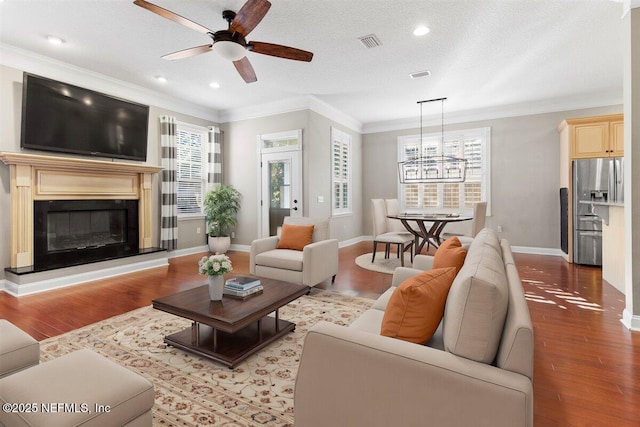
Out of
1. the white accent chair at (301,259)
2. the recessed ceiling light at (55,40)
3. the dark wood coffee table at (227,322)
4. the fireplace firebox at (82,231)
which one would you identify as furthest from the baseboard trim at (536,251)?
the recessed ceiling light at (55,40)

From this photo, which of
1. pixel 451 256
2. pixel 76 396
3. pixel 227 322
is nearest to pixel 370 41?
pixel 451 256

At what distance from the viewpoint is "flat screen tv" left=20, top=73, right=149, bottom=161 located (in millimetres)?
3971

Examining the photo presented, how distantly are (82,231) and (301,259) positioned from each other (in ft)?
11.1

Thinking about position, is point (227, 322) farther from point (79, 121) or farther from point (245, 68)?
point (79, 121)

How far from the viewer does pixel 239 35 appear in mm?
2904

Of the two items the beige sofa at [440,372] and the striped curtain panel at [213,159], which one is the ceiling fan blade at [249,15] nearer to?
the beige sofa at [440,372]

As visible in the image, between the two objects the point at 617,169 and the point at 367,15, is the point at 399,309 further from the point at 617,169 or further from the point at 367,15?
the point at 617,169

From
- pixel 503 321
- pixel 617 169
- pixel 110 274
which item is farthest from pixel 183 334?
pixel 617 169

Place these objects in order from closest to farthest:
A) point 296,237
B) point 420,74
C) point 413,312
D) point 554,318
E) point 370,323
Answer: point 413,312 < point 370,323 < point 554,318 < point 296,237 < point 420,74

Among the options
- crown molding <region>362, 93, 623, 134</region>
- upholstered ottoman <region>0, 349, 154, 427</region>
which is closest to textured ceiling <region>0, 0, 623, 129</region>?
crown molding <region>362, 93, 623, 134</region>

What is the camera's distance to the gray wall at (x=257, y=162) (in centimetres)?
593

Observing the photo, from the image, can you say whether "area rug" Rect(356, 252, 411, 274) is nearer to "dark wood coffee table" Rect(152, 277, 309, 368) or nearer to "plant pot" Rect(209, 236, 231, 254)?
"dark wood coffee table" Rect(152, 277, 309, 368)

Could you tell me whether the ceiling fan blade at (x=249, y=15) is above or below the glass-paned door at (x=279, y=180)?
above

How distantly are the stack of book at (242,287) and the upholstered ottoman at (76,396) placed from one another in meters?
1.13
